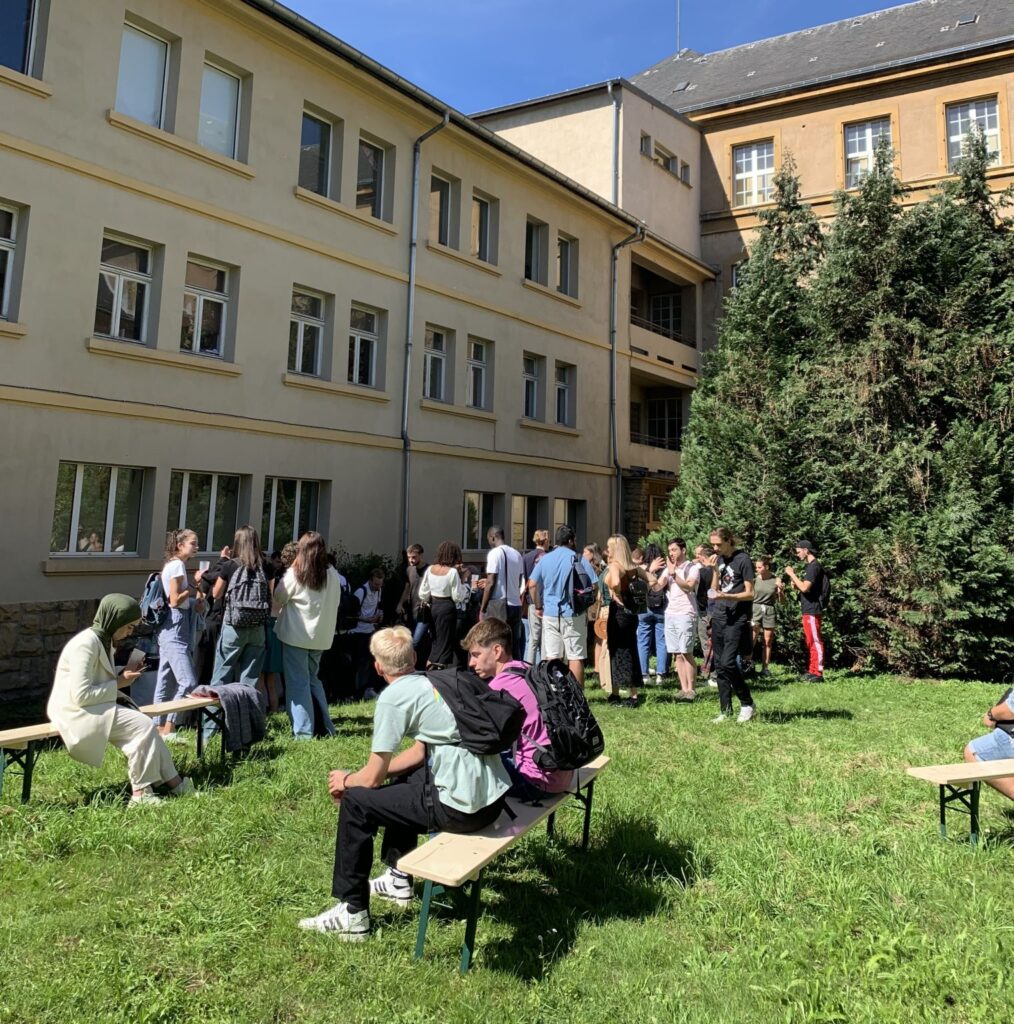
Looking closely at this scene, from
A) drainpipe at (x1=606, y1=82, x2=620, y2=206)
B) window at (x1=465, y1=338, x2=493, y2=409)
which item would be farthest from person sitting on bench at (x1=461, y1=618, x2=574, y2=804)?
drainpipe at (x1=606, y1=82, x2=620, y2=206)

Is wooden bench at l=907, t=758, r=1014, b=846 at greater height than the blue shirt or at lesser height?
lesser

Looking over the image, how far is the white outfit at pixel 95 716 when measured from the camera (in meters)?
5.37

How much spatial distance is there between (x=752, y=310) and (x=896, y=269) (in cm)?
275

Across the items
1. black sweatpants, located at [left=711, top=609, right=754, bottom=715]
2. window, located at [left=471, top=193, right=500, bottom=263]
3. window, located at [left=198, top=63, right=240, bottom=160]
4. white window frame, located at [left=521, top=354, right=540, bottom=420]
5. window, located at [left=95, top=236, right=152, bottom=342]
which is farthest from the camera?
white window frame, located at [left=521, top=354, right=540, bottom=420]

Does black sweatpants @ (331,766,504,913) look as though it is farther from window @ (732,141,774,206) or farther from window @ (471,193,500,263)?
window @ (732,141,774,206)

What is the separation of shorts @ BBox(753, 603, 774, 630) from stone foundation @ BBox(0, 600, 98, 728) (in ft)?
31.7

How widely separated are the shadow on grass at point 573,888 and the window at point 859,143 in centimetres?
2510

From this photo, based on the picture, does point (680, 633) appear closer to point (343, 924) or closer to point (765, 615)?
point (765, 615)

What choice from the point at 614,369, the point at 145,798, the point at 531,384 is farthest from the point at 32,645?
the point at 614,369

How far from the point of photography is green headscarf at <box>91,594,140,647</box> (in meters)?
5.41

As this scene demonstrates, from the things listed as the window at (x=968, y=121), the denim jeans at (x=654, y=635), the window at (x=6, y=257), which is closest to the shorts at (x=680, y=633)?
the denim jeans at (x=654, y=635)

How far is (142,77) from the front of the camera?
11953 millimetres

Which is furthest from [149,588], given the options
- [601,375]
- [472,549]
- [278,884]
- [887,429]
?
[601,375]

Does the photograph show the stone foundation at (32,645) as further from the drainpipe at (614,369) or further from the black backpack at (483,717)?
the drainpipe at (614,369)
